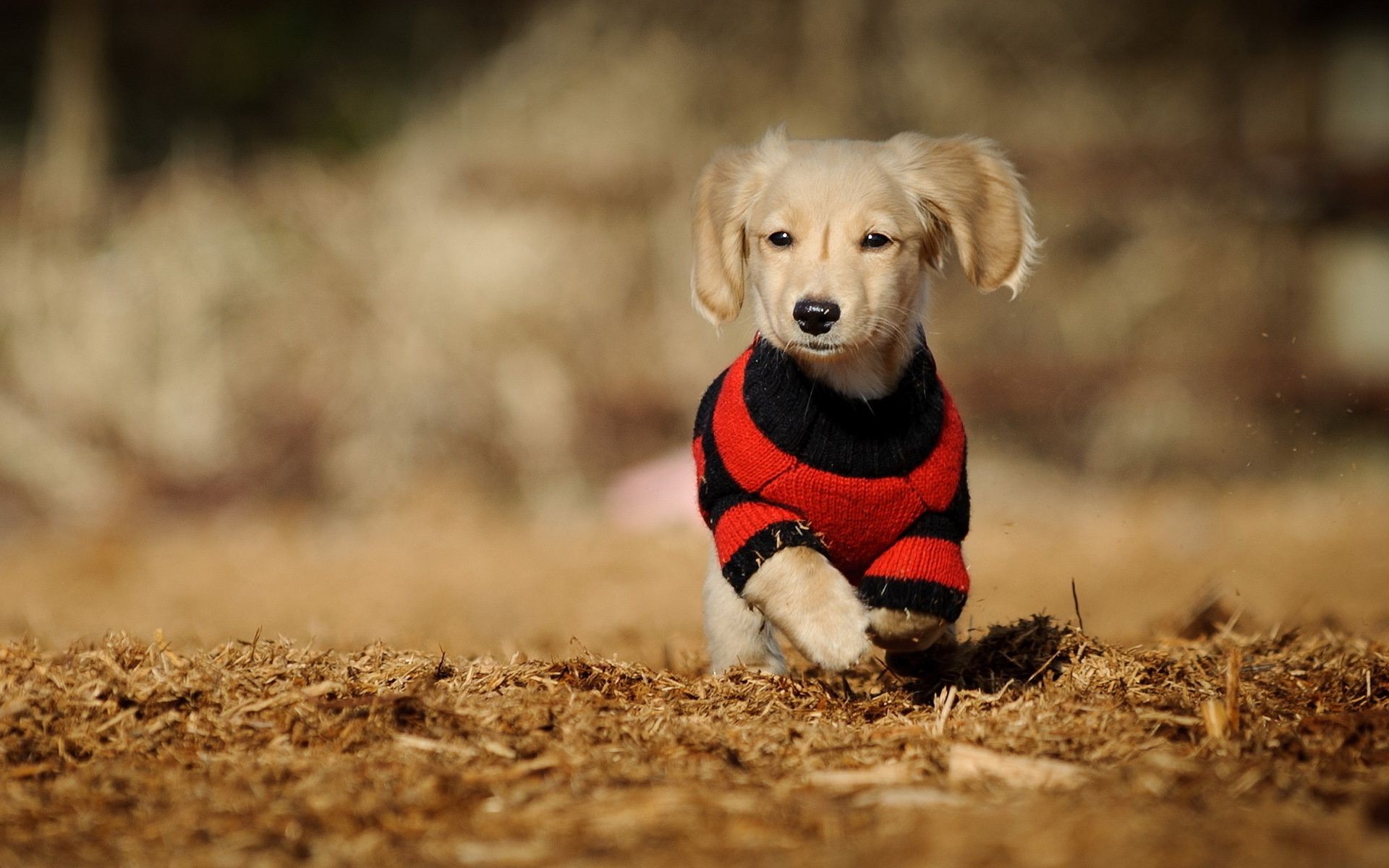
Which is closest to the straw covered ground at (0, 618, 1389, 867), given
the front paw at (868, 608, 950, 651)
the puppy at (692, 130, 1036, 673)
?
the front paw at (868, 608, 950, 651)

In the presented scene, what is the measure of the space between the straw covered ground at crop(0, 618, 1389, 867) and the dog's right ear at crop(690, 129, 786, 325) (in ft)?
3.33

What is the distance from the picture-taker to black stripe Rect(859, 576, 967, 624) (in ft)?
10.1

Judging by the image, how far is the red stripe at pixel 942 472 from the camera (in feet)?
10.7

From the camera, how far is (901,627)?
3.09 metres

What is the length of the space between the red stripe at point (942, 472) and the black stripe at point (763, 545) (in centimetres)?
29

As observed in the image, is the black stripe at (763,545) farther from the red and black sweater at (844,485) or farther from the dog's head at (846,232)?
the dog's head at (846,232)

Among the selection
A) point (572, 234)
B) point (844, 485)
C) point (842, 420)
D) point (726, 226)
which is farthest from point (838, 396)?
point (572, 234)

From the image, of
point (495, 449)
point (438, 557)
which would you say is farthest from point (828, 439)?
point (495, 449)

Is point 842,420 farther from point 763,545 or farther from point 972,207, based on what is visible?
point 972,207

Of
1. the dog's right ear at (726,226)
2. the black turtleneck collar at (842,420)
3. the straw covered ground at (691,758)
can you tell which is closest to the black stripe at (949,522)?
the black turtleneck collar at (842,420)

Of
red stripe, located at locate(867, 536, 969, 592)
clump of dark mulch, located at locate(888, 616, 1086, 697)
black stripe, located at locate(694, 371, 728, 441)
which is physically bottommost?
clump of dark mulch, located at locate(888, 616, 1086, 697)

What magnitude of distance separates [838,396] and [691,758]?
1.09 m

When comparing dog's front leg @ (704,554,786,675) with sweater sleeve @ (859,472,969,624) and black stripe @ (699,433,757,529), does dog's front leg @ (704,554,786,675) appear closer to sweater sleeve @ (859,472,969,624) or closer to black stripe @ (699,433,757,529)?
black stripe @ (699,433,757,529)

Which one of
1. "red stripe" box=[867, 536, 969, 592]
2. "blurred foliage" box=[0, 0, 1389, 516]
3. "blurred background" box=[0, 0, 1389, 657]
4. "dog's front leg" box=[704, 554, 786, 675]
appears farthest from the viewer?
"blurred foliage" box=[0, 0, 1389, 516]
